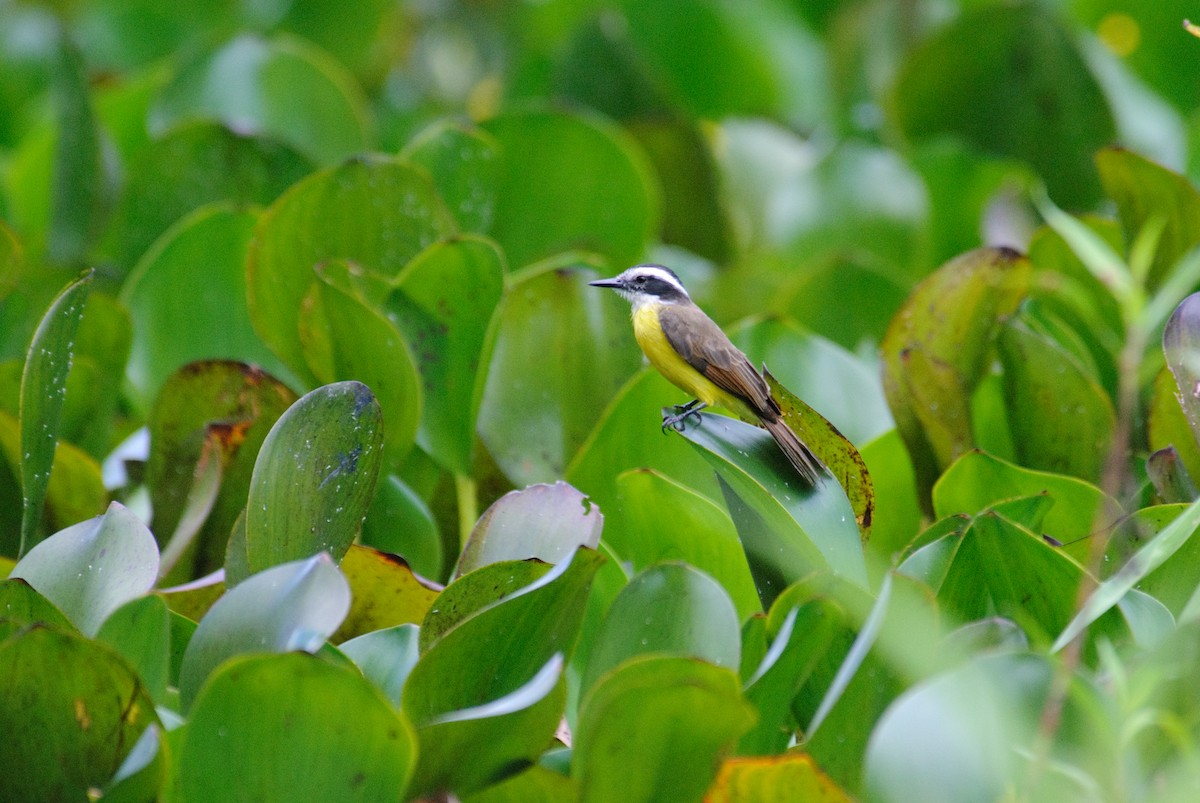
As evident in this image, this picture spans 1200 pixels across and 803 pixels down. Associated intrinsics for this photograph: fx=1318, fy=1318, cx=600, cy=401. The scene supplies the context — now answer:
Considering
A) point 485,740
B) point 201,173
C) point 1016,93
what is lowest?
point 485,740

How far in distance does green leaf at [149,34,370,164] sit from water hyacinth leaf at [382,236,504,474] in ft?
4.49

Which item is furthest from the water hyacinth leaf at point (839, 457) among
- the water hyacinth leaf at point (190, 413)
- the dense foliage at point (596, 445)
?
the water hyacinth leaf at point (190, 413)

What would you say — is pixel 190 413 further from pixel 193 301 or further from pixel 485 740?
pixel 485 740

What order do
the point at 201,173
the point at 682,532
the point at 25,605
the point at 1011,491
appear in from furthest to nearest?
the point at 201,173 → the point at 1011,491 → the point at 682,532 → the point at 25,605

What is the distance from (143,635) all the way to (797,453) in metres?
0.80

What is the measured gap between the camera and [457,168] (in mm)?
2631

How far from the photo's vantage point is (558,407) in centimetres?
209

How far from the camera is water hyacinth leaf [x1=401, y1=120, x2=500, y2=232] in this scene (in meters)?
2.62

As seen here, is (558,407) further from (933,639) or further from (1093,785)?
(1093,785)

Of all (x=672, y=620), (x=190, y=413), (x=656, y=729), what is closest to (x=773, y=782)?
(x=656, y=729)

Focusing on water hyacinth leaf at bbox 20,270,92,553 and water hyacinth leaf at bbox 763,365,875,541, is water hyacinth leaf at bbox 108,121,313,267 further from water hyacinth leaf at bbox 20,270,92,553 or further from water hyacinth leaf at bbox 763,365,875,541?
water hyacinth leaf at bbox 763,365,875,541

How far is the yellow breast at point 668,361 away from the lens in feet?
6.89

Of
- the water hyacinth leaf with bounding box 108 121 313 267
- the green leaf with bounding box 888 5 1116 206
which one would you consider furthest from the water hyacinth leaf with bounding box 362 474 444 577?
the green leaf with bounding box 888 5 1116 206

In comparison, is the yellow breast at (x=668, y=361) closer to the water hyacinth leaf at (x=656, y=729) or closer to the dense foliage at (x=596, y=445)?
the dense foliage at (x=596, y=445)
